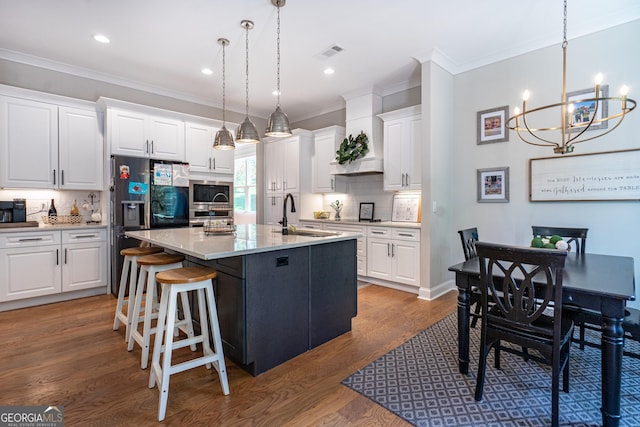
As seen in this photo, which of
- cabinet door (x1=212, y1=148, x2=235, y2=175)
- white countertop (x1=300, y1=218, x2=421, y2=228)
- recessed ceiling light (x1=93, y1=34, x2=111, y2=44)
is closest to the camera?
recessed ceiling light (x1=93, y1=34, x2=111, y2=44)

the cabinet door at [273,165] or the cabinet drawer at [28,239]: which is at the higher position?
the cabinet door at [273,165]

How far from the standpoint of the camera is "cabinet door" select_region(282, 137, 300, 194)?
18.6ft

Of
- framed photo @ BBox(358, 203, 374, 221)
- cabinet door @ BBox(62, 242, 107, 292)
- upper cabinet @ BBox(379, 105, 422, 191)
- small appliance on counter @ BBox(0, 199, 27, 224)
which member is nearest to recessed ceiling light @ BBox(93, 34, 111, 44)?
small appliance on counter @ BBox(0, 199, 27, 224)

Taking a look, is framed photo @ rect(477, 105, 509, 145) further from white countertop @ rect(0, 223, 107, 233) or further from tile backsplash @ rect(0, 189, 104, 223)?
tile backsplash @ rect(0, 189, 104, 223)

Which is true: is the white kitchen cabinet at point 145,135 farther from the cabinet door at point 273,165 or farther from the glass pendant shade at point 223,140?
the cabinet door at point 273,165

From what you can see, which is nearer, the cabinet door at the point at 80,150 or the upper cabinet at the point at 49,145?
the upper cabinet at the point at 49,145

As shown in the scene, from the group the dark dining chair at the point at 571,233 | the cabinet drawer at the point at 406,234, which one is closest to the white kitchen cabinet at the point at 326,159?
the cabinet drawer at the point at 406,234

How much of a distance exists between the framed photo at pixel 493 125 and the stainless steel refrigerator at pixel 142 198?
4.08 meters

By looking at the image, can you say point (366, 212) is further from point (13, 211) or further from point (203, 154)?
point (13, 211)

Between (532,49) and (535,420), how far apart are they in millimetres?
3692

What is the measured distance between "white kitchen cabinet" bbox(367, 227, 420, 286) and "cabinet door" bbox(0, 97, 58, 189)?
4.15 meters

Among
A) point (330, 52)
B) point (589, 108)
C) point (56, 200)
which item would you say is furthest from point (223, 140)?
point (589, 108)

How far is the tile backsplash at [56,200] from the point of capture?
13.0ft

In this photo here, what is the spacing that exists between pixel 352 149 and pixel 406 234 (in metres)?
1.64
